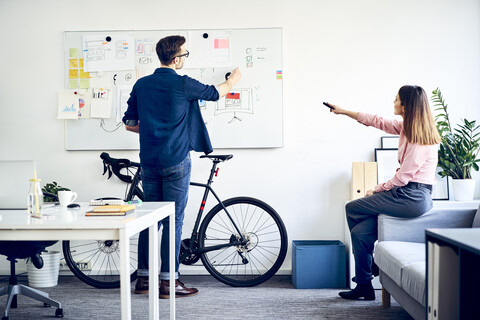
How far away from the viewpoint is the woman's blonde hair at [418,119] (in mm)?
2861

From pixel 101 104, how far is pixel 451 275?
2928mm

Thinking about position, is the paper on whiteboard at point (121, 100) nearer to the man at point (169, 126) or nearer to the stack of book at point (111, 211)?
the man at point (169, 126)

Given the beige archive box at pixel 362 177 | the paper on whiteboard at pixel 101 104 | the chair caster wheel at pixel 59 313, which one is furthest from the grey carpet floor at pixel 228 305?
the paper on whiteboard at pixel 101 104

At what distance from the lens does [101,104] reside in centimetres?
385

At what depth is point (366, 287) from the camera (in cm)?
305

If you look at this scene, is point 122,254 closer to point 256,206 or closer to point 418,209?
point 418,209

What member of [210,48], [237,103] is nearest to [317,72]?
[237,103]

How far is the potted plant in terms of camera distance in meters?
3.47

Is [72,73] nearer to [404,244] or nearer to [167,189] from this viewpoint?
[167,189]

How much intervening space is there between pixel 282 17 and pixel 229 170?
1.26 meters

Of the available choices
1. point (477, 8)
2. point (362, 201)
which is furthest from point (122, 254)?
point (477, 8)

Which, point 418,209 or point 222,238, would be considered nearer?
point 418,209

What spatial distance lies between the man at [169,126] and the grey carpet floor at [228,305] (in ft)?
1.03

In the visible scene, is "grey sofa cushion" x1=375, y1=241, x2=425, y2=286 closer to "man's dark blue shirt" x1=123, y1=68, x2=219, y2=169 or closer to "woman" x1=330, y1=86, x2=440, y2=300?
"woman" x1=330, y1=86, x2=440, y2=300
